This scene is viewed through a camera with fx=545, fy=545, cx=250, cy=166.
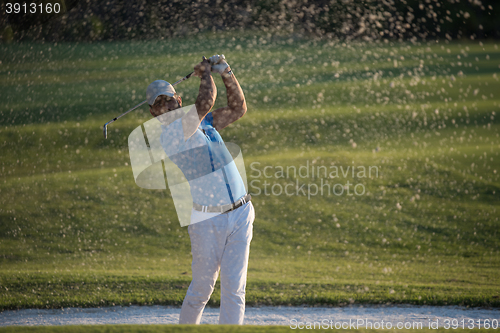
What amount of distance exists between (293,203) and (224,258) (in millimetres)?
5853

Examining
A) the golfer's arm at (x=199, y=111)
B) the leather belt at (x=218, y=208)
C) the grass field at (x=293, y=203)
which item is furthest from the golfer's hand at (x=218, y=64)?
the grass field at (x=293, y=203)

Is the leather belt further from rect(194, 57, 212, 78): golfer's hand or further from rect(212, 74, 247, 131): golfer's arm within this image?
rect(194, 57, 212, 78): golfer's hand

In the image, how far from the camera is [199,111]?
11.3 feet

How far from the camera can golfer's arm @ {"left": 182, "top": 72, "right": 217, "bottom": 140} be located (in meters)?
3.39

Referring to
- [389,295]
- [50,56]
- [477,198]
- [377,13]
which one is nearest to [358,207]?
[477,198]

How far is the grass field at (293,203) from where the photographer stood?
5.93 m

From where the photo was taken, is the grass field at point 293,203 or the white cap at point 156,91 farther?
the grass field at point 293,203

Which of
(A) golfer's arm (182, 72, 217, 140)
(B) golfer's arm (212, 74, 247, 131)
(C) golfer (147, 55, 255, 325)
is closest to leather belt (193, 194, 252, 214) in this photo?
(C) golfer (147, 55, 255, 325)

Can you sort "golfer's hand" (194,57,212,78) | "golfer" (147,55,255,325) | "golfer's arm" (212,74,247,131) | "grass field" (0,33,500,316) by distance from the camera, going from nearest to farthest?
"golfer" (147,55,255,325) < "golfer's hand" (194,57,212,78) < "golfer's arm" (212,74,247,131) < "grass field" (0,33,500,316)

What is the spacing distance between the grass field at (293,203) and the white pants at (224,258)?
3.52 ft

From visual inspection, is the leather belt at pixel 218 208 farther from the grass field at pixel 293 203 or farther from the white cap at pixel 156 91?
the grass field at pixel 293 203

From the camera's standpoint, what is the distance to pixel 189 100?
65.6 ft

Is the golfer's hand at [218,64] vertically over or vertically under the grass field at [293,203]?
over

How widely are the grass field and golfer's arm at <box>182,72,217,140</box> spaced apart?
134 cm
